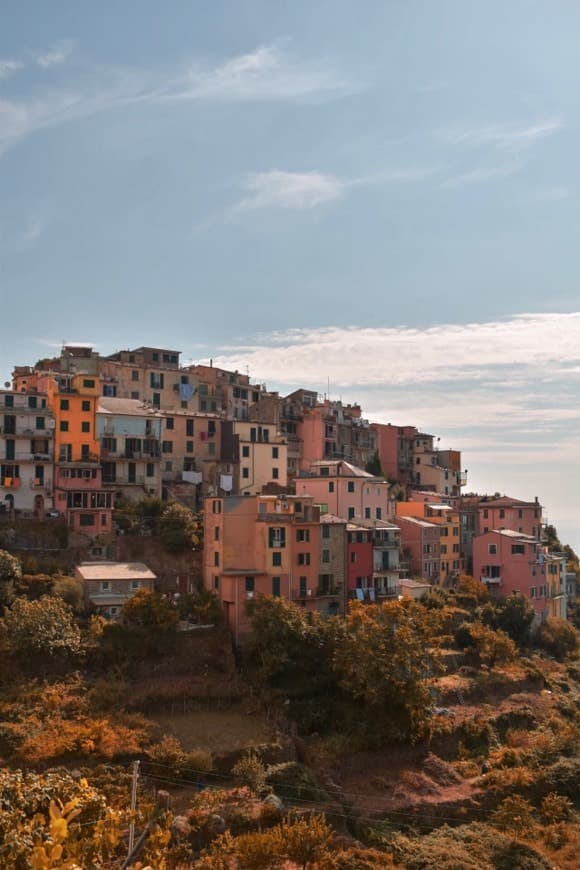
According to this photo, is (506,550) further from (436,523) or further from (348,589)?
(348,589)

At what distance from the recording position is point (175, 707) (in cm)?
4350

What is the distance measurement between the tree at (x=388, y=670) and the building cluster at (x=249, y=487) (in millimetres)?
7583

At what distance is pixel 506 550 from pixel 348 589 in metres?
20.5

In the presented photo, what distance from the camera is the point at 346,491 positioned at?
210 feet

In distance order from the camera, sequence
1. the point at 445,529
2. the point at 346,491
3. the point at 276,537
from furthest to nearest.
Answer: the point at 445,529 < the point at 346,491 < the point at 276,537

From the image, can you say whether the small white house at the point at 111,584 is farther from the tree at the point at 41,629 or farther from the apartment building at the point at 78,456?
the apartment building at the point at 78,456

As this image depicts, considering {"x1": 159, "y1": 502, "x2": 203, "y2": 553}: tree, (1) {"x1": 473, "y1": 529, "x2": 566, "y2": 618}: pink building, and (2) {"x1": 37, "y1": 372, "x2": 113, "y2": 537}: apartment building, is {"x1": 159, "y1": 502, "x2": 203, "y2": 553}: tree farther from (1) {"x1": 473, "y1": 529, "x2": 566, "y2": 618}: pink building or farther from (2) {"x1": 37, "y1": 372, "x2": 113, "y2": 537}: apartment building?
(1) {"x1": 473, "y1": 529, "x2": 566, "y2": 618}: pink building

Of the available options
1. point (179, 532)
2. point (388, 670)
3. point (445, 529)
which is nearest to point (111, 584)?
point (179, 532)

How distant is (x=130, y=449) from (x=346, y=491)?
16.7 metres

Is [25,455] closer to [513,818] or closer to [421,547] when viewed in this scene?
[421,547]

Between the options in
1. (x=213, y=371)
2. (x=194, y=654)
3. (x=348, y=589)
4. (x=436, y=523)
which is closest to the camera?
(x=194, y=654)

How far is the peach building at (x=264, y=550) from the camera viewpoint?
5184 cm

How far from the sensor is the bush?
66.9 m

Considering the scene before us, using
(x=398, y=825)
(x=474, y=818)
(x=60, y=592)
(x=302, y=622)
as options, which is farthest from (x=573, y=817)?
(x=60, y=592)
